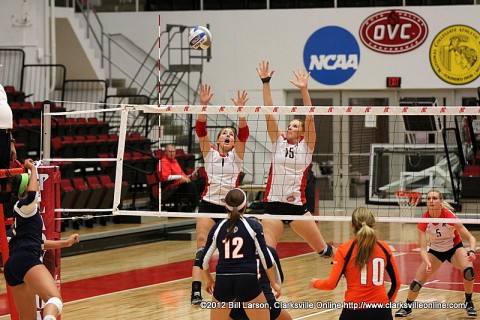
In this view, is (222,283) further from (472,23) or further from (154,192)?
(472,23)

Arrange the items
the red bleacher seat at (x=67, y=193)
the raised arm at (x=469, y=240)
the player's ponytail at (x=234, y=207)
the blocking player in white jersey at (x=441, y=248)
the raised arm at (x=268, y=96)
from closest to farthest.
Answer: the player's ponytail at (x=234, y=207) < the raised arm at (x=268, y=96) < the raised arm at (x=469, y=240) < the blocking player in white jersey at (x=441, y=248) < the red bleacher seat at (x=67, y=193)

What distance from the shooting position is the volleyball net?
20.0 m

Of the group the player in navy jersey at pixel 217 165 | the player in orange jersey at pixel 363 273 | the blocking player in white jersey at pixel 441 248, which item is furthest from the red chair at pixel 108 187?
the player in orange jersey at pixel 363 273

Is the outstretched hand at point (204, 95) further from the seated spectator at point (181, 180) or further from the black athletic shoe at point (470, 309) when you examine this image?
the seated spectator at point (181, 180)

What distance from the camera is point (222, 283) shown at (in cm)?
823

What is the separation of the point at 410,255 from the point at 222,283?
9158mm

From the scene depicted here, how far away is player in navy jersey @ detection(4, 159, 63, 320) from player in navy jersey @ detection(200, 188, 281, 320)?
151 cm

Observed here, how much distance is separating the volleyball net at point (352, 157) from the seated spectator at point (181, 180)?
0.40 meters

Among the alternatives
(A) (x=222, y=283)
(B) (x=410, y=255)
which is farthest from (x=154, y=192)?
(A) (x=222, y=283)

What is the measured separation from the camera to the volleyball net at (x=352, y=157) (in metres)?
20.0

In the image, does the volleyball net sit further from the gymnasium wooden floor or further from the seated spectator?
the gymnasium wooden floor

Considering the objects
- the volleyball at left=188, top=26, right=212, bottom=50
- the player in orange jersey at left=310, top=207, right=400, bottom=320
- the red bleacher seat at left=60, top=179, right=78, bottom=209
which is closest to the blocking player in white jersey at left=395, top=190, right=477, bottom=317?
the player in orange jersey at left=310, top=207, right=400, bottom=320

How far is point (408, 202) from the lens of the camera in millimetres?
19875

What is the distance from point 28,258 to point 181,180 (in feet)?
32.0
